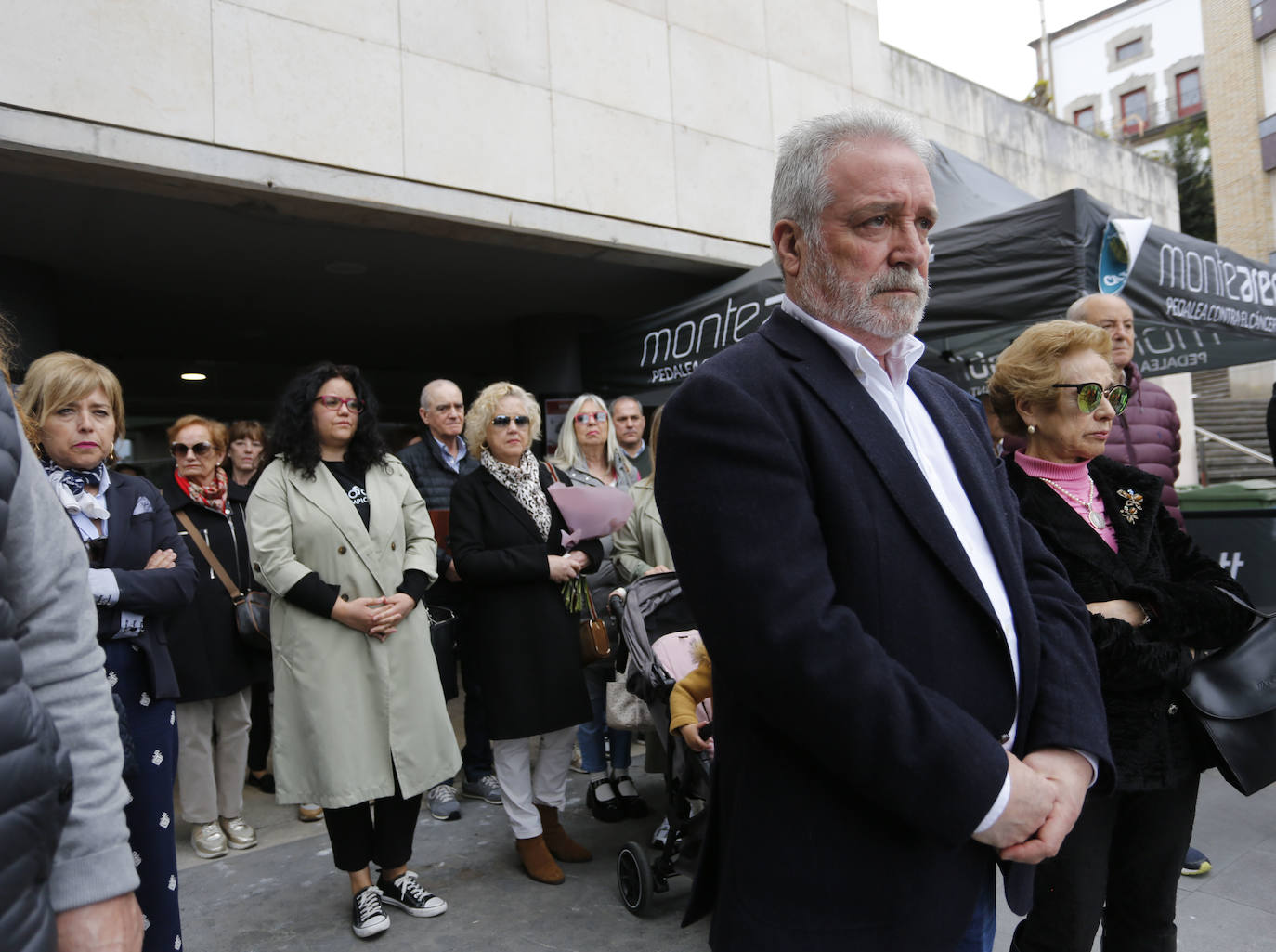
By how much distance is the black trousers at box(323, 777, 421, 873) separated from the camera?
11.3ft

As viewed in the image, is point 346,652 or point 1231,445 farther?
point 1231,445

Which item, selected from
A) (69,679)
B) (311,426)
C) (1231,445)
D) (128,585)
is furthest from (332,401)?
(1231,445)

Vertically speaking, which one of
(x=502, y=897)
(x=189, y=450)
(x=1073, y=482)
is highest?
(x=189, y=450)

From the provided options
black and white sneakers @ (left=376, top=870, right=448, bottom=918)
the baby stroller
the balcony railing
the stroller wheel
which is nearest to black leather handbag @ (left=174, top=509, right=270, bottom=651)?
black and white sneakers @ (left=376, top=870, right=448, bottom=918)

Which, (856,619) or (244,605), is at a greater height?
(856,619)

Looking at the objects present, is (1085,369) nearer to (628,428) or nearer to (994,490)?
(994,490)

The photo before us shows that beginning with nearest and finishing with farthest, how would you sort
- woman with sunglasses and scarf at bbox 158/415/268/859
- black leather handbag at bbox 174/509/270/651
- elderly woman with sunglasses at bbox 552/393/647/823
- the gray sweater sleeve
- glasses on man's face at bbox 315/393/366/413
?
the gray sweater sleeve → glasses on man's face at bbox 315/393/366/413 → woman with sunglasses and scarf at bbox 158/415/268/859 → black leather handbag at bbox 174/509/270/651 → elderly woman with sunglasses at bbox 552/393/647/823

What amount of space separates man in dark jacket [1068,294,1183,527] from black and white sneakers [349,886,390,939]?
11.3ft

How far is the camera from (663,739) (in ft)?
11.9

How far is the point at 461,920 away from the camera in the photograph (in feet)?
11.5

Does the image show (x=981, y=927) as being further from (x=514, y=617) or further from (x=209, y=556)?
(x=209, y=556)

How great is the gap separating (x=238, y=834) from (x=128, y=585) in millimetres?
2199

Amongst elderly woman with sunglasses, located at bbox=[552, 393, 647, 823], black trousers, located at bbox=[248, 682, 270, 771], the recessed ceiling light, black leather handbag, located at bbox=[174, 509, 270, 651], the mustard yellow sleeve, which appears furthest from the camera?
the recessed ceiling light

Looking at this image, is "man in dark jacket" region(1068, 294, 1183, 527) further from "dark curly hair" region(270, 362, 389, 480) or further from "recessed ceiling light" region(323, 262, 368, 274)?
"recessed ceiling light" region(323, 262, 368, 274)
